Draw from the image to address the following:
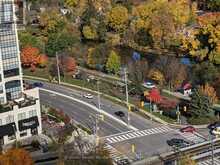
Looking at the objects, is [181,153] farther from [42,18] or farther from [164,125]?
[42,18]

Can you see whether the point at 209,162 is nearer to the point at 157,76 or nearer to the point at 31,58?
the point at 157,76

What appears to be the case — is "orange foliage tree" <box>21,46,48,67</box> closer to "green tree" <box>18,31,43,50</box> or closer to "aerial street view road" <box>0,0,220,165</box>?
Result: "aerial street view road" <box>0,0,220,165</box>

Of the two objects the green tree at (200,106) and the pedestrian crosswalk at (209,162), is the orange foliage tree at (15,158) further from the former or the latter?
the green tree at (200,106)

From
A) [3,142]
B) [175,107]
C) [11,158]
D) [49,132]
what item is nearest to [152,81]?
[175,107]

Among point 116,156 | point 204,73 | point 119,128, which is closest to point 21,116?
point 119,128

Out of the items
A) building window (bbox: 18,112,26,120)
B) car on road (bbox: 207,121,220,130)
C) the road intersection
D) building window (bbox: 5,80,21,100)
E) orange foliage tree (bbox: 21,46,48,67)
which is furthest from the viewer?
orange foliage tree (bbox: 21,46,48,67)

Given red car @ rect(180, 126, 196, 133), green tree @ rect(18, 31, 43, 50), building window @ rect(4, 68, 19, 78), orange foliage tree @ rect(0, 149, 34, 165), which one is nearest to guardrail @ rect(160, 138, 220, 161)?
red car @ rect(180, 126, 196, 133)
